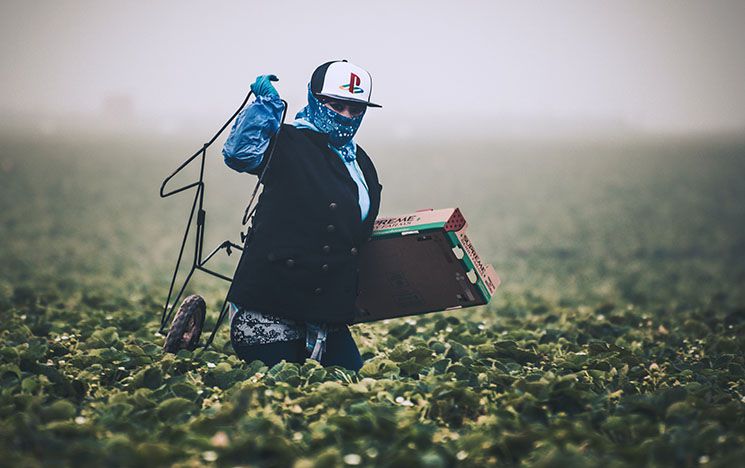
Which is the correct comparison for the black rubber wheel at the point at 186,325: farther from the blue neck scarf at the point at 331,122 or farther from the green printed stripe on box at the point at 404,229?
the blue neck scarf at the point at 331,122

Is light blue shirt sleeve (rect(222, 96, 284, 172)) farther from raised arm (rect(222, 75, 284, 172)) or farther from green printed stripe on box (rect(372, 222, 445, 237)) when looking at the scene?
green printed stripe on box (rect(372, 222, 445, 237))

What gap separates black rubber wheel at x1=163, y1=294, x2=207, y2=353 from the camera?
5.21 meters

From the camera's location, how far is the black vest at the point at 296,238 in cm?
476

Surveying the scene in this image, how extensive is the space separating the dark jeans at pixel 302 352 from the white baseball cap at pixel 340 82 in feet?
5.03

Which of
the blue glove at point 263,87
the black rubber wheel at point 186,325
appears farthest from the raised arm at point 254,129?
the black rubber wheel at point 186,325

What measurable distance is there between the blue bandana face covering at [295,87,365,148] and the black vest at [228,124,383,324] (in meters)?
0.13

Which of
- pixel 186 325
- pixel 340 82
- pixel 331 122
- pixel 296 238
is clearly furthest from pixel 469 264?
pixel 186 325

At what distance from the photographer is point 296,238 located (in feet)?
15.6

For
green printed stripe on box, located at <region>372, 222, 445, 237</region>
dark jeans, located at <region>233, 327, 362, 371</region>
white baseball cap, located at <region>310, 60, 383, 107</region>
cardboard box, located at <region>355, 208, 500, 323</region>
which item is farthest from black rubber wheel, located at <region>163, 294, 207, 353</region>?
white baseball cap, located at <region>310, 60, 383, 107</region>

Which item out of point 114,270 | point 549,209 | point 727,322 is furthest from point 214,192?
point 727,322

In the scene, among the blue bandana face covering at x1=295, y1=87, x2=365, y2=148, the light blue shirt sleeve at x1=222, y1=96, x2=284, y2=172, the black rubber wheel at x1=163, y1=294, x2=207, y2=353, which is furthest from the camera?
the black rubber wheel at x1=163, y1=294, x2=207, y2=353

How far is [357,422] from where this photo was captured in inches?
152

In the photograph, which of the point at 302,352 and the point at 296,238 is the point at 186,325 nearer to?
the point at 302,352

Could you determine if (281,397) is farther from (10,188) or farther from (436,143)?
(436,143)
